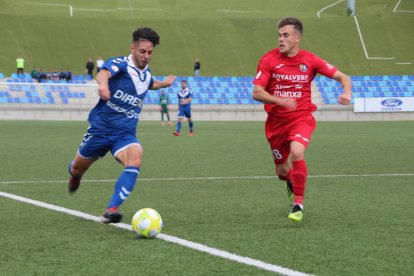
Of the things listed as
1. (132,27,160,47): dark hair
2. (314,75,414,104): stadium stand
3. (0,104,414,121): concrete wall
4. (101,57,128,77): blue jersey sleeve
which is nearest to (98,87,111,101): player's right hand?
(101,57,128,77): blue jersey sleeve

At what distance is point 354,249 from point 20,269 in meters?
2.41

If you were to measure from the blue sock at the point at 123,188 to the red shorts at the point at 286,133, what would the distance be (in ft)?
5.96

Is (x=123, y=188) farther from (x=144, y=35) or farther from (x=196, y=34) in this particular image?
(x=196, y=34)

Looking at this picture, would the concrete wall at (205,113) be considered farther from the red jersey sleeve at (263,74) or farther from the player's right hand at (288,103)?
the player's right hand at (288,103)

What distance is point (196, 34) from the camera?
64.8 meters

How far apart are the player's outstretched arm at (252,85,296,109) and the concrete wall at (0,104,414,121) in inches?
1363

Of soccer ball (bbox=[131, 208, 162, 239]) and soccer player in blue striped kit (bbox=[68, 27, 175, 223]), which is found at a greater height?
soccer player in blue striped kit (bbox=[68, 27, 175, 223])

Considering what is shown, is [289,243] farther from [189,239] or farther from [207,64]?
[207,64]

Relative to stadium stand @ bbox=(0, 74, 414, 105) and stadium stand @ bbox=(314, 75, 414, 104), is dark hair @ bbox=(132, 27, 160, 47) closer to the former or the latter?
stadium stand @ bbox=(0, 74, 414, 105)

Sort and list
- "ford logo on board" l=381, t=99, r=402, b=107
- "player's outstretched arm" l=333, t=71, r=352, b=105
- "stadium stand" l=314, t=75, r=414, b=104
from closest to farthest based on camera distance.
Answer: "player's outstretched arm" l=333, t=71, r=352, b=105 < "ford logo on board" l=381, t=99, r=402, b=107 < "stadium stand" l=314, t=75, r=414, b=104

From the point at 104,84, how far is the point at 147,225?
152 centimetres

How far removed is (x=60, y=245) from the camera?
18.2 feet

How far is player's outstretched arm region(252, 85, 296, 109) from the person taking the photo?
7.15 meters

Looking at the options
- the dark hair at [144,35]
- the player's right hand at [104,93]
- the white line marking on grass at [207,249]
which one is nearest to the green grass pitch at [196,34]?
the white line marking on grass at [207,249]
